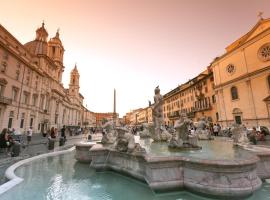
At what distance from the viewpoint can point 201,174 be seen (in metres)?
3.79

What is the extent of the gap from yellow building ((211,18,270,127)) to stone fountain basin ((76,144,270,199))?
82.6 feet

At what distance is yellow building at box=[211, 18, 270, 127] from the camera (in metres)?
24.4

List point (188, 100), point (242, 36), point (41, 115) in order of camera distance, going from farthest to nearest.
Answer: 1. point (188, 100)
2. point (41, 115)
3. point (242, 36)

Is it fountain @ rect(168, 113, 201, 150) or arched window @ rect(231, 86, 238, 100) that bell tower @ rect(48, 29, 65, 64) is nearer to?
arched window @ rect(231, 86, 238, 100)

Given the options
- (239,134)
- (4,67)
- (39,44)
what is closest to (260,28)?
(239,134)

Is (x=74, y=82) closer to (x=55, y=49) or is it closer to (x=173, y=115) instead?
(x=55, y=49)

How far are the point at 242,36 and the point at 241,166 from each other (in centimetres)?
3612

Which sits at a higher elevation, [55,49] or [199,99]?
[55,49]

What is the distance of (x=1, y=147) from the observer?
9258 mm

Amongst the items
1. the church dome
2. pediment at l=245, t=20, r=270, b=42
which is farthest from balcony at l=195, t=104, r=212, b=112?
the church dome

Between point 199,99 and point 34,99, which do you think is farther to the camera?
point 199,99

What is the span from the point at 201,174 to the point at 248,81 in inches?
1140

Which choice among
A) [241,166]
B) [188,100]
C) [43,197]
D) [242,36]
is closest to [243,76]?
[242,36]

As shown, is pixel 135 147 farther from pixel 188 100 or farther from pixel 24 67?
pixel 188 100
